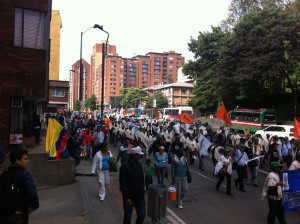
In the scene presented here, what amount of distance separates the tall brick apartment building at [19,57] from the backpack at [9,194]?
930cm

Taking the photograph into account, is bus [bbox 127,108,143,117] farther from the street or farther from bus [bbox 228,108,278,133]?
the street

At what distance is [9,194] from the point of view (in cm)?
423

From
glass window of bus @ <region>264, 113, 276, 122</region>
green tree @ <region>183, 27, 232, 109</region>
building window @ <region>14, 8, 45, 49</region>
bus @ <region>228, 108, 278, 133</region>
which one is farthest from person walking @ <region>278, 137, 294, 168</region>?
green tree @ <region>183, 27, 232, 109</region>

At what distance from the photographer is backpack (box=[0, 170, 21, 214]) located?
Answer: 4.22 metres

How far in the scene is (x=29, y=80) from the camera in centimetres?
1325

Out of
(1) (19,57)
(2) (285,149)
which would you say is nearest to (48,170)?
(1) (19,57)

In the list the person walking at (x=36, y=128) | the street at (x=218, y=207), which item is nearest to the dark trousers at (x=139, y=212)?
the street at (x=218, y=207)

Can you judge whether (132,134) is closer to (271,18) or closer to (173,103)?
(271,18)

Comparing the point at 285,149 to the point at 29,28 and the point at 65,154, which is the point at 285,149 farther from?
the point at 29,28

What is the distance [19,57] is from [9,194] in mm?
10026

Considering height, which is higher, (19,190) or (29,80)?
(29,80)

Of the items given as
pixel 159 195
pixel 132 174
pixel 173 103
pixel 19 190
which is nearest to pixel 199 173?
pixel 159 195

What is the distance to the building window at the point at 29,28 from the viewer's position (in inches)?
526

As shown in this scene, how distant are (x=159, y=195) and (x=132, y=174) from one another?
101 centimetres
